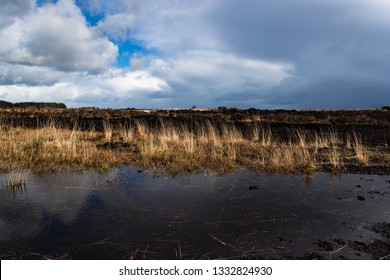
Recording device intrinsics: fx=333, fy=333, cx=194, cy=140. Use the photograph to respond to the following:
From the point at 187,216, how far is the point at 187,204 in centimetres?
74

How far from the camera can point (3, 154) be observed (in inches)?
460

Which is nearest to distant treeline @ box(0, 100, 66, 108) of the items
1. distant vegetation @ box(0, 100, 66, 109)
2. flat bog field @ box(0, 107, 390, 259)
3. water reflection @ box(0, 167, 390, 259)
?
distant vegetation @ box(0, 100, 66, 109)

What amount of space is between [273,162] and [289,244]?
6331mm

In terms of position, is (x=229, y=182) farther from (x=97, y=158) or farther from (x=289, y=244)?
(x=97, y=158)

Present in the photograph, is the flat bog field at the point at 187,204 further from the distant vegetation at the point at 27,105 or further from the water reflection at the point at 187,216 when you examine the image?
the distant vegetation at the point at 27,105

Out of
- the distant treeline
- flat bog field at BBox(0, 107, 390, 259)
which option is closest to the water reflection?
flat bog field at BBox(0, 107, 390, 259)

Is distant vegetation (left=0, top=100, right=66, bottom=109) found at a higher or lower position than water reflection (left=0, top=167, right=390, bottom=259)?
higher

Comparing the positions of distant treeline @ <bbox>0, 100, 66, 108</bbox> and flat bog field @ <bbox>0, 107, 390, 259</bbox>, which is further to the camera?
distant treeline @ <bbox>0, 100, 66, 108</bbox>

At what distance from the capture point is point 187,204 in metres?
7.40

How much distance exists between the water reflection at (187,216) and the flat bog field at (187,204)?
22 millimetres

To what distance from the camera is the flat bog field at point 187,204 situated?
5336mm

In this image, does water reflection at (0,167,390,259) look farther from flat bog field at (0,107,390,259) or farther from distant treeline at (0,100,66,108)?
distant treeline at (0,100,66,108)

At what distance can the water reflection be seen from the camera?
5.27m

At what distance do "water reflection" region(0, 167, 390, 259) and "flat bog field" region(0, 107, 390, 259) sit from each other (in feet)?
0.07
